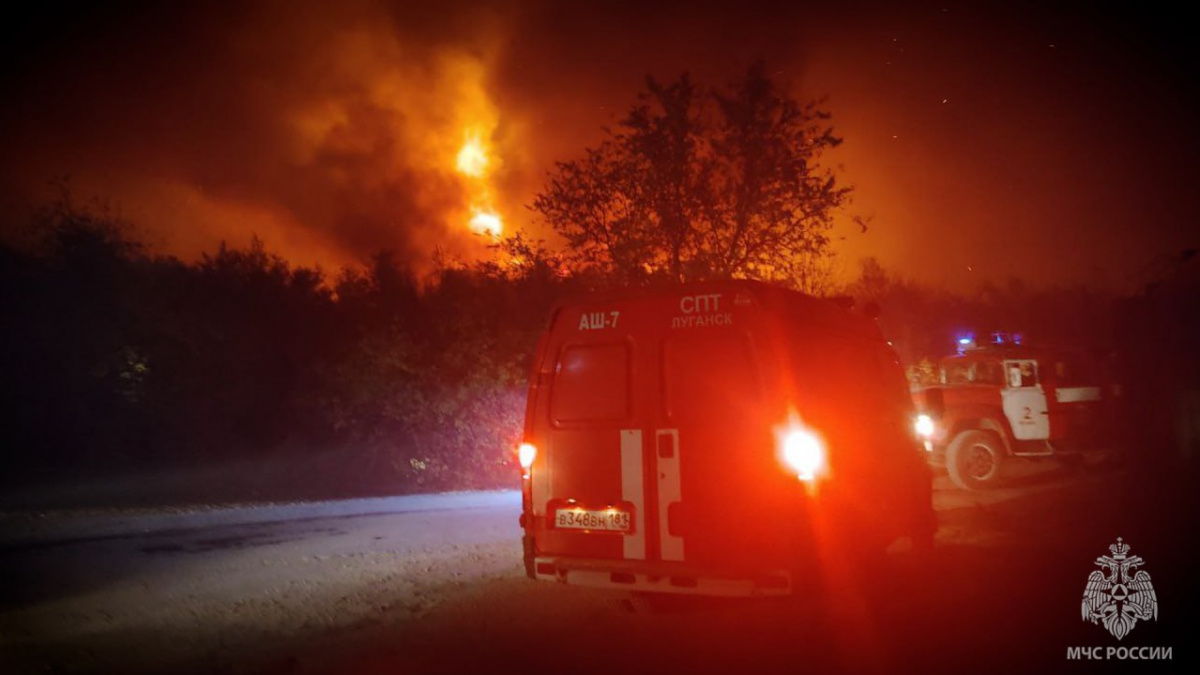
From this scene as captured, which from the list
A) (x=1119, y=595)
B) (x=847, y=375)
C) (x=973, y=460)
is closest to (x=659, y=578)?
(x=847, y=375)

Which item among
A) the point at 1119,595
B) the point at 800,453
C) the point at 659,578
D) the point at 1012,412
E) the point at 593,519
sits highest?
the point at 1012,412

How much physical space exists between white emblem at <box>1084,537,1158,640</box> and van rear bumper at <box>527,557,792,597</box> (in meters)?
2.65

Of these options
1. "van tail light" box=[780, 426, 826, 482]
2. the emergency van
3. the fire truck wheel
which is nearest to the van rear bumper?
the emergency van

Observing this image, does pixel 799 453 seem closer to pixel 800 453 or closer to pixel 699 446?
pixel 800 453

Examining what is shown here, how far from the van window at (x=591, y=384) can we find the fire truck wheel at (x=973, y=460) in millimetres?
10247

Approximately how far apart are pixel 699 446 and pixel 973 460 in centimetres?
1037

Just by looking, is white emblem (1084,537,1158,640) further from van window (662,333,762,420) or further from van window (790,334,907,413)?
van window (662,333,762,420)

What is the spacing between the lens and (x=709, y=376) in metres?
5.23

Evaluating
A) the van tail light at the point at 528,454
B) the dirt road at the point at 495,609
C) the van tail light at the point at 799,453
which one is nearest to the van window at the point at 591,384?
the van tail light at the point at 528,454

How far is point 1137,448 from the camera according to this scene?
12.9 metres

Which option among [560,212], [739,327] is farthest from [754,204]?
[739,327]

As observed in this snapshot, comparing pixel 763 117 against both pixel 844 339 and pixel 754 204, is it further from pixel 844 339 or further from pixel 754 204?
pixel 844 339

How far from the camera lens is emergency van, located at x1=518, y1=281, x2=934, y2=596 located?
4.96 m

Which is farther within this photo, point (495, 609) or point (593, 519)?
point (495, 609)
